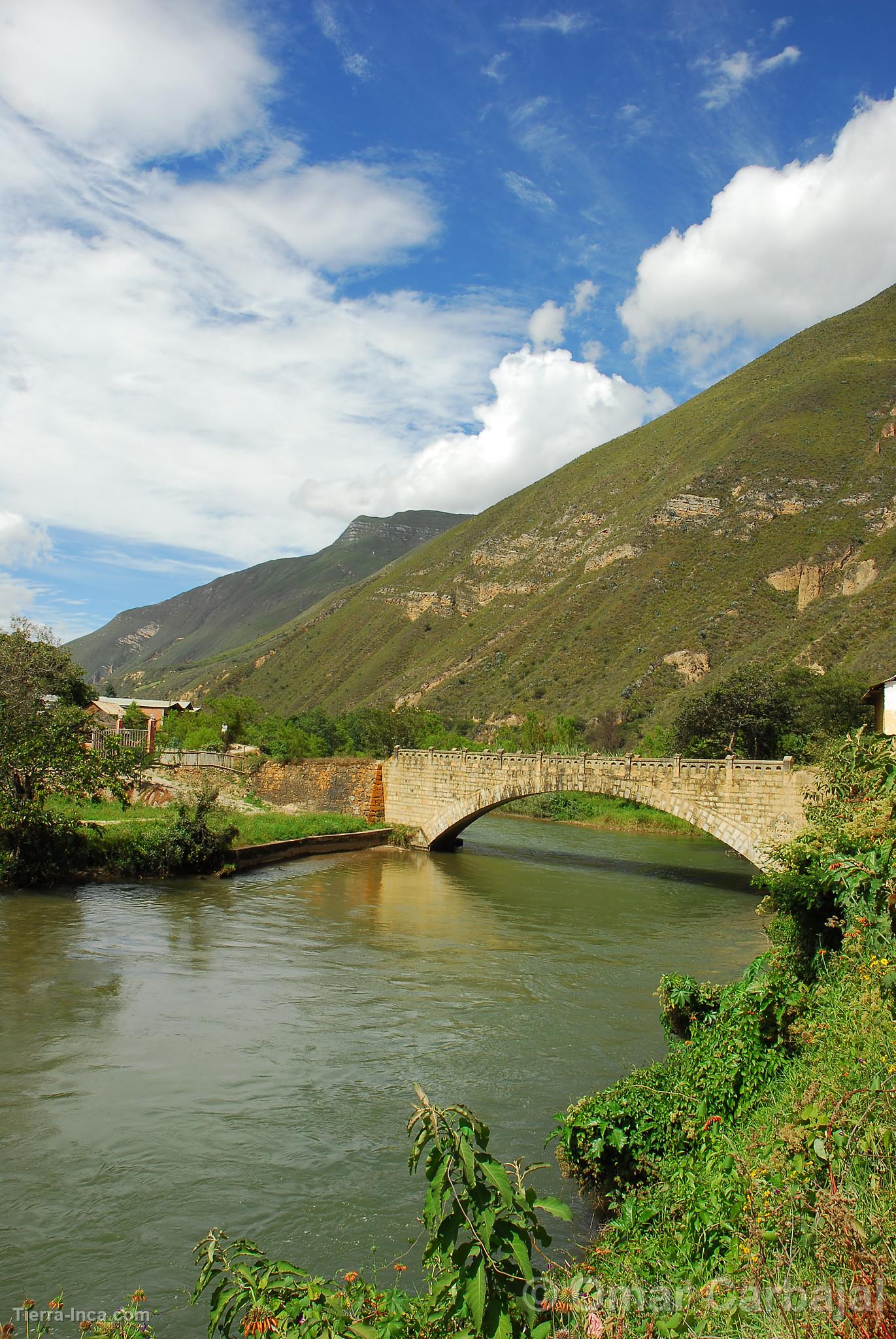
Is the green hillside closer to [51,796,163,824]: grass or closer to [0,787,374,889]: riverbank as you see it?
[0,787,374,889]: riverbank

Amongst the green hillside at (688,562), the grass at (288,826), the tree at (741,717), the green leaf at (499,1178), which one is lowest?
the grass at (288,826)

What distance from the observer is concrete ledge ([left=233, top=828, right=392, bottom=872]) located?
2462 centimetres

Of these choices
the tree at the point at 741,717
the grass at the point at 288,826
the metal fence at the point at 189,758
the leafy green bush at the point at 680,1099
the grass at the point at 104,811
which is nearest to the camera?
the leafy green bush at the point at 680,1099

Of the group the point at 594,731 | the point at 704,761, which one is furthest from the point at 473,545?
the point at 704,761

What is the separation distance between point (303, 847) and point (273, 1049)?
59.3ft

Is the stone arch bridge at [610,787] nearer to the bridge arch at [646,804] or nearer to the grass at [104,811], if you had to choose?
the bridge arch at [646,804]

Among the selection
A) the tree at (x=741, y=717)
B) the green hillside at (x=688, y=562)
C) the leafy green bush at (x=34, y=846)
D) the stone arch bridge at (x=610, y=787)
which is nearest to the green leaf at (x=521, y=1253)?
the stone arch bridge at (x=610, y=787)

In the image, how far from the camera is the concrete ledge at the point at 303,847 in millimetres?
24625

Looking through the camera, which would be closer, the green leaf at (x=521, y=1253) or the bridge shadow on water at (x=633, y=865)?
the green leaf at (x=521, y=1253)

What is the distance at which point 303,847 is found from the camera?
1097 inches

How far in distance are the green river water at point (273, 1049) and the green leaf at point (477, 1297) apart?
3.47 metres

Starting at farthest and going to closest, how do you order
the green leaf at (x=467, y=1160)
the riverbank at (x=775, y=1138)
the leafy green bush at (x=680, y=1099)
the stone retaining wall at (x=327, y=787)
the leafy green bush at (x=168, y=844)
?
1. the stone retaining wall at (x=327, y=787)
2. the leafy green bush at (x=168, y=844)
3. the leafy green bush at (x=680, y=1099)
4. the riverbank at (x=775, y=1138)
5. the green leaf at (x=467, y=1160)

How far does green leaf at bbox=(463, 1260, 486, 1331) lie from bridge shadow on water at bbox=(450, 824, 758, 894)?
884 inches

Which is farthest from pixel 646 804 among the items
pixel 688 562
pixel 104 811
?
pixel 688 562
